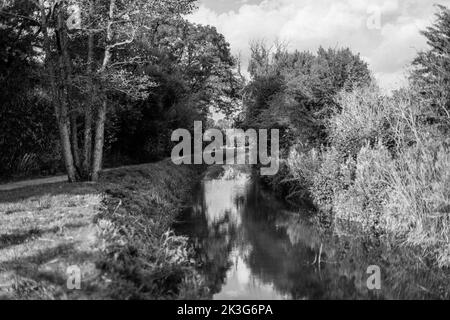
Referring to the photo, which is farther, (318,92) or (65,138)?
(318,92)

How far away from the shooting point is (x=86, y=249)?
8289 millimetres

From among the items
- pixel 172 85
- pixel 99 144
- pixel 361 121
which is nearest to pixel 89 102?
pixel 99 144

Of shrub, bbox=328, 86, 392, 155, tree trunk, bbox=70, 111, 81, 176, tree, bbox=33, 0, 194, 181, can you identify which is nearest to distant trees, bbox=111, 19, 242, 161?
tree, bbox=33, 0, 194, 181

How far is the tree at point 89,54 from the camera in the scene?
648 inches

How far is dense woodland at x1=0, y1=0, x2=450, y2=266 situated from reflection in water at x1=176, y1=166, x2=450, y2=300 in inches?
35.5

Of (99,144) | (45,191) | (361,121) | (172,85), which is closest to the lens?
(45,191)

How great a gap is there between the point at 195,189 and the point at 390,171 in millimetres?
14846

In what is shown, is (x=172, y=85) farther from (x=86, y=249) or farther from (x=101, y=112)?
(x=86, y=249)

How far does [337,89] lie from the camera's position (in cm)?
2175

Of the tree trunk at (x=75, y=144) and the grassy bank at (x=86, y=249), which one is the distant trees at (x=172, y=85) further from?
the grassy bank at (x=86, y=249)

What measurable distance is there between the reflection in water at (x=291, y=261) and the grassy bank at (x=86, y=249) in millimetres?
1184

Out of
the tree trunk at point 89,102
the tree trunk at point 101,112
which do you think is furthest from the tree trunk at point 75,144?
the tree trunk at point 101,112

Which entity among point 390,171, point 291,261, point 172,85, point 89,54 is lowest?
point 291,261

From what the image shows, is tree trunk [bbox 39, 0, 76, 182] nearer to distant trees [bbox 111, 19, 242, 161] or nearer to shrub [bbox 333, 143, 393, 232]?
distant trees [bbox 111, 19, 242, 161]
